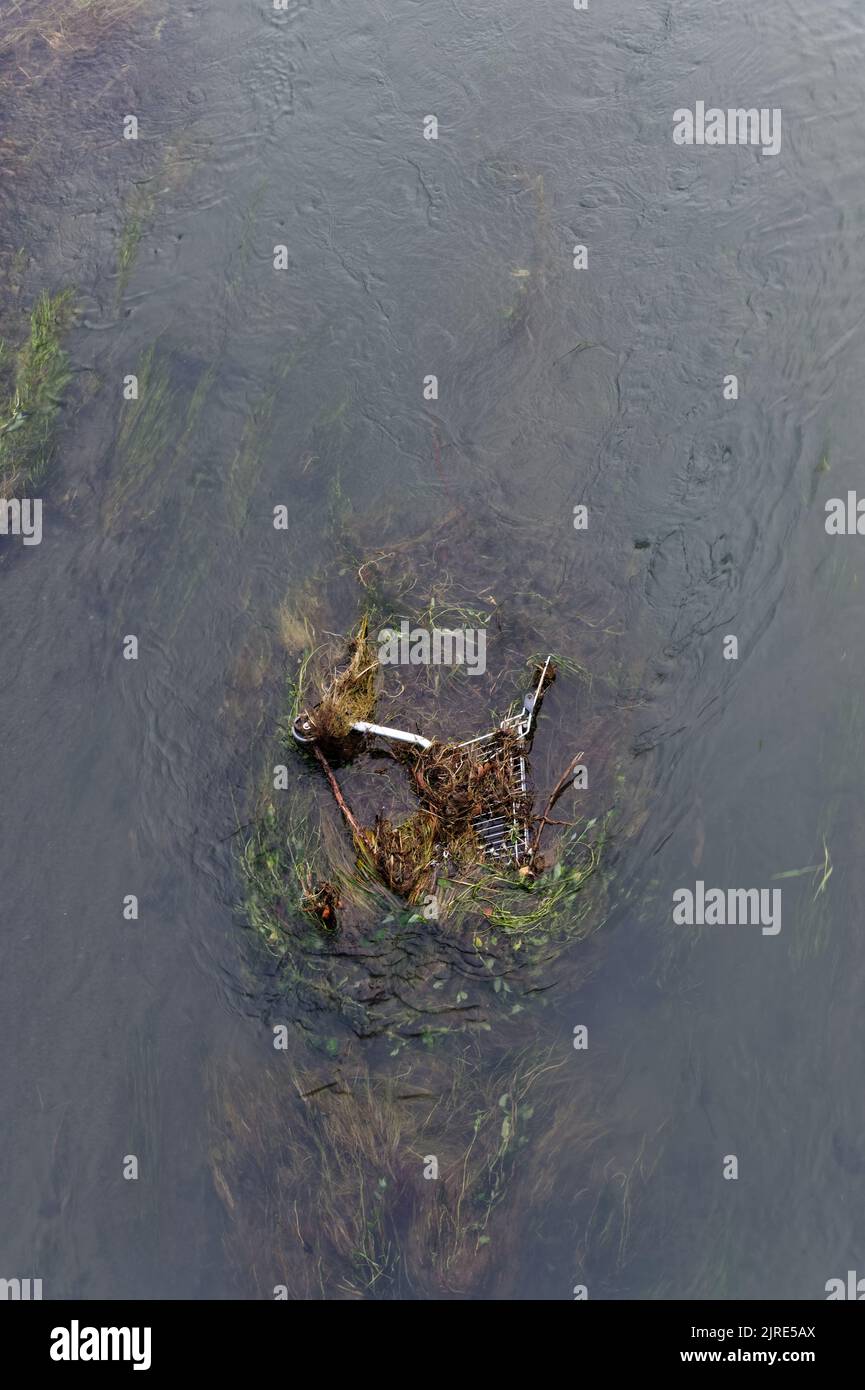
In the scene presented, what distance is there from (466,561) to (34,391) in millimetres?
3795

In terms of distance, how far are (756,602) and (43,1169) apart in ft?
22.5

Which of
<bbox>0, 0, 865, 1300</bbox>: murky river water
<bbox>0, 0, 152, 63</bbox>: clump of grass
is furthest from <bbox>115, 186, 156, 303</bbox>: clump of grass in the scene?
<bbox>0, 0, 152, 63</bbox>: clump of grass

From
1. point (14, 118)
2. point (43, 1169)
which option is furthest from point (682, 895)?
point (14, 118)

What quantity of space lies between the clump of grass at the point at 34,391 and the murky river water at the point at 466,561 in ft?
0.60

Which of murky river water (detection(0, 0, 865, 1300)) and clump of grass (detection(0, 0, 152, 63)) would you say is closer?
murky river water (detection(0, 0, 865, 1300))

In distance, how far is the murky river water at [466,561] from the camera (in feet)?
23.3

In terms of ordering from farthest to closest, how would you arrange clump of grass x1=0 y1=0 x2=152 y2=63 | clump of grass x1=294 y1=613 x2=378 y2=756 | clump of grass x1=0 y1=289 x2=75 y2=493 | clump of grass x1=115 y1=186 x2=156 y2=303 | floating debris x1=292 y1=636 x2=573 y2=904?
clump of grass x1=0 y1=0 x2=152 y2=63 → clump of grass x1=115 y1=186 x2=156 y2=303 → clump of grass x1=0 y1=289 x2=75 y2=493 → clump of grass x1=294 y1=613 x2=378 y2=756 → floating debris x1=292 y1=636 x2=573 y2=904

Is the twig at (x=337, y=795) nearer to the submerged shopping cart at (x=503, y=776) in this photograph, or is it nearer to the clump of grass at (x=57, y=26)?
the submerged shopping cart at (x=503, y=776)

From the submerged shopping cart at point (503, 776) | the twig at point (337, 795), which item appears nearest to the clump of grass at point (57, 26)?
the submerged shopping cart at point (503, 776)

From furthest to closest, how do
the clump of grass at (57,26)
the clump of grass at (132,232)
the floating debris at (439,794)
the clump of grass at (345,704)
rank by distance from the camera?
the clump of grass at (57,26) < the clump of grass at (132,232) < the clump of grass at (345,704) < the floating debris at (439,794)

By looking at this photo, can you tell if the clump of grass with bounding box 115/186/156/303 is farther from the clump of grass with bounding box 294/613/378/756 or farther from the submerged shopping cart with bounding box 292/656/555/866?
the submerged shopping cart with bounding box 292/656/555/866

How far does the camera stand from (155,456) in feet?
26.1

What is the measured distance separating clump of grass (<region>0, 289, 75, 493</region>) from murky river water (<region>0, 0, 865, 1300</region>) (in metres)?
0.18

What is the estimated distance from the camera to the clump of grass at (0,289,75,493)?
7.93 meters
